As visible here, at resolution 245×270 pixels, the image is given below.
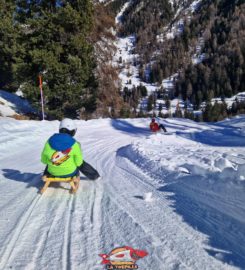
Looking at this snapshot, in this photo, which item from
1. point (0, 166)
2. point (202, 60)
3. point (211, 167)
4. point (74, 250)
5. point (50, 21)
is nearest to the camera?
point (74, 250)

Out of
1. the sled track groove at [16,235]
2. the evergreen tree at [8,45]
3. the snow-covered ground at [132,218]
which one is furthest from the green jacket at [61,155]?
the evergreen tree at [8,45]

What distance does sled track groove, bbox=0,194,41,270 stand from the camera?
10.6ft

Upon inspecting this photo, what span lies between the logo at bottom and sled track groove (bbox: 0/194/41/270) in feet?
3.22

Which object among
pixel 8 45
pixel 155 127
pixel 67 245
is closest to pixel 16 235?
pixel 67 245

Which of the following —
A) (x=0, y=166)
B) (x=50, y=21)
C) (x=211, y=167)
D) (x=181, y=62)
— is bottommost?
(x=0, y=166)

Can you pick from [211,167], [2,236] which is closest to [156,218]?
[2,236]

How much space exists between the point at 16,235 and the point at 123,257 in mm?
1416

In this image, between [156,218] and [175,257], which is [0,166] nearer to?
[156,218]

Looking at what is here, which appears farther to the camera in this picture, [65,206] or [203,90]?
[203,90]

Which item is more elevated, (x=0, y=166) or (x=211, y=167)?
(x=211, y=167)

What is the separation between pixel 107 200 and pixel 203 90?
154940 mm

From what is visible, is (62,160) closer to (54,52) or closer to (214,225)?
(214,225)

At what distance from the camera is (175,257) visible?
3.22m

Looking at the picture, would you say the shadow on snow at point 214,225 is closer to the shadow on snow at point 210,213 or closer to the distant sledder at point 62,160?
the shadow on snow at point 210,213
